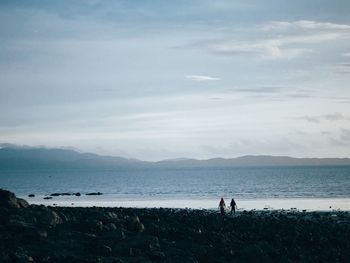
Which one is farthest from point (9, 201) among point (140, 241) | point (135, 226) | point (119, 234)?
point (140, 241)

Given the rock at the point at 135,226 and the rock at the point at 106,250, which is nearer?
the rock at the point at 106,250

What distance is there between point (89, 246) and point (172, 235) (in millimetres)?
6980

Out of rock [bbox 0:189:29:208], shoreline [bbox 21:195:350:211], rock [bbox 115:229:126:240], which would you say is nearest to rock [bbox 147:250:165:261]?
rock [bbox 115:229:126:240]

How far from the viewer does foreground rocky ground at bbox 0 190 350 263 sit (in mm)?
23406

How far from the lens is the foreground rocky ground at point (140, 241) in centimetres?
2341

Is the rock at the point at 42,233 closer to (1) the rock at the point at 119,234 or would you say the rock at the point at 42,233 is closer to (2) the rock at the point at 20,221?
(2) the rock at the point at 20,221

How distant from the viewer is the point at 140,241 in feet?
84.5

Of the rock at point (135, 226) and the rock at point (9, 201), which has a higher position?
the rock at point (9, 201)

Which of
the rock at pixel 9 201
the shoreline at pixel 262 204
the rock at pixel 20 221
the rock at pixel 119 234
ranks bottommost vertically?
the shoreline at pixel 262 204

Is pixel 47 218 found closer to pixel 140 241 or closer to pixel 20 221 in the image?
pixel 20 221

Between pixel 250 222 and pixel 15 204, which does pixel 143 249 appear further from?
pixel 250 222

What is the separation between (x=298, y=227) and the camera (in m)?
37.5

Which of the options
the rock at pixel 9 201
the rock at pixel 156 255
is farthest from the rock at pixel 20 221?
the rock at pixel 156 255

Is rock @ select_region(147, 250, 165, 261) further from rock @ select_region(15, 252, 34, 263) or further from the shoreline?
the shoreline
